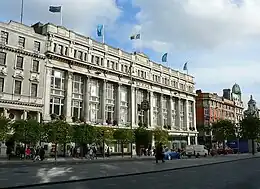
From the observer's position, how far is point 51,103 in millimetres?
58125

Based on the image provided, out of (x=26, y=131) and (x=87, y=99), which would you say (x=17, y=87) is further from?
(x=87, y=99)

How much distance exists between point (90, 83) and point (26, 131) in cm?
2239

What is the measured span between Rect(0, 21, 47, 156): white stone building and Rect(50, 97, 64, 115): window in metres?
2.94

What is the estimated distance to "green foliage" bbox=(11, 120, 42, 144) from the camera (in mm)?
45031

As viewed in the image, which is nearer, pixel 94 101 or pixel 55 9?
pixel 55 9

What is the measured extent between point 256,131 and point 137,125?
96.9 feet

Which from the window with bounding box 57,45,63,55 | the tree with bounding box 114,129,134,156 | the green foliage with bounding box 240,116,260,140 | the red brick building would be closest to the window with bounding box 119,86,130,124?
the tree with bounding box 114,129,134,156

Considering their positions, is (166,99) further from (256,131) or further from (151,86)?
(256,131)

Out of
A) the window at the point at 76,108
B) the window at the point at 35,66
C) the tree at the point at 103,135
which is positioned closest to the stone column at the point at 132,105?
the window at the point at 76,108

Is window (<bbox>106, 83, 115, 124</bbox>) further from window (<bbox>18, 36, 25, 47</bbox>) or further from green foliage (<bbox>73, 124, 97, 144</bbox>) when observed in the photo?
window (<bbox>18, 36, 25, 47</bbox>)

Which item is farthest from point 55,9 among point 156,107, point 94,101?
point 156,107

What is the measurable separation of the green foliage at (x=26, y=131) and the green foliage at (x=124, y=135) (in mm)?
17892

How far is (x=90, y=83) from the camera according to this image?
214 ft

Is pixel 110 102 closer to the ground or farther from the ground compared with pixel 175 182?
farther from the ground
